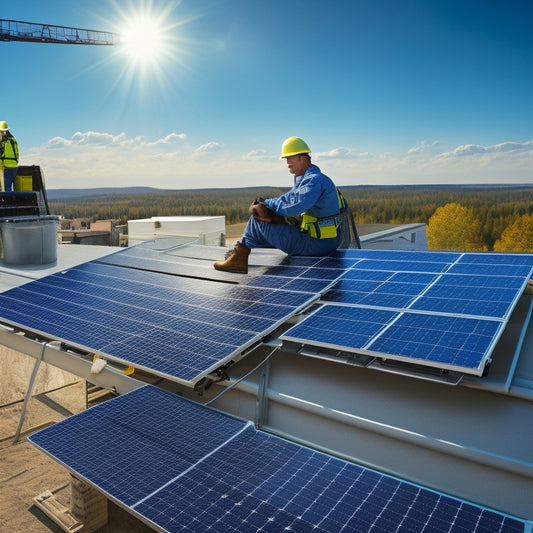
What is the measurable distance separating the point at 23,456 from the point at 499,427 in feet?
28.5

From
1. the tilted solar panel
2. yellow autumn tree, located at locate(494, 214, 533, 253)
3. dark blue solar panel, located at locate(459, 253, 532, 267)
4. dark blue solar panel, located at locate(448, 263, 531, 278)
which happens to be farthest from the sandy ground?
yellow autumn tree, located at locate(494, 214, 533, 253)

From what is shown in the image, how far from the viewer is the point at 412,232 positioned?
24328 mm

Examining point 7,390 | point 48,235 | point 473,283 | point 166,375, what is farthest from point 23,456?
point 473,283

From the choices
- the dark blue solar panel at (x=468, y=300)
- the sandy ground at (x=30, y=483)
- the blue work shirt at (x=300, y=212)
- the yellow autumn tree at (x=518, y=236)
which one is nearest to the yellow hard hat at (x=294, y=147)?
the blue work shirt at (x=300, y=212)

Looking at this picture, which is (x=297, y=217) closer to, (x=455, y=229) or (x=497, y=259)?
(x=497, y=259)

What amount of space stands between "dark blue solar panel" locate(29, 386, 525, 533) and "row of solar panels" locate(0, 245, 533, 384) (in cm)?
69

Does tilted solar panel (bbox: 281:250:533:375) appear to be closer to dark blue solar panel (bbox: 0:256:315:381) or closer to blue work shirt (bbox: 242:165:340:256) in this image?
dark blue solar panel (bbox: 0:256:315:381)

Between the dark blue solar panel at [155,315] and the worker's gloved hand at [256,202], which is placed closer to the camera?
the dark blue solar panel at [155,315]

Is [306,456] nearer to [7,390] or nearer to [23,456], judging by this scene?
[23,456]

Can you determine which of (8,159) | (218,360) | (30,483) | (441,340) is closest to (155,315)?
(218,360)

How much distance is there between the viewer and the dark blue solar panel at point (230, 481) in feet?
8.87

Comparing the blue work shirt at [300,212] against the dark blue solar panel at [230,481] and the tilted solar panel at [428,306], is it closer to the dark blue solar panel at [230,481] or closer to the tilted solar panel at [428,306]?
the tilted solar panel at [428,306]

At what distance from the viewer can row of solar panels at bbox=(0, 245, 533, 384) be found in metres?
4.45

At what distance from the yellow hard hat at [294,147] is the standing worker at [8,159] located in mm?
9542
